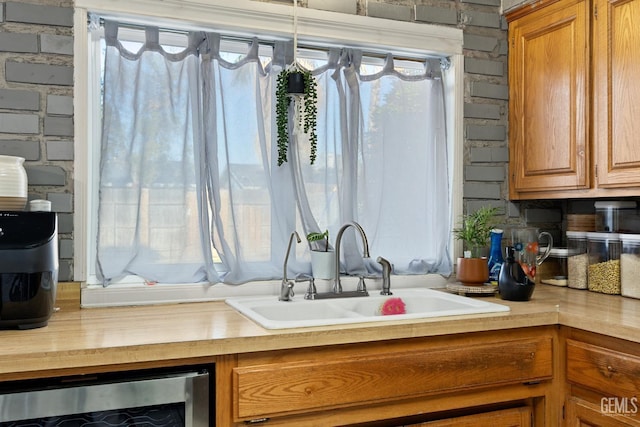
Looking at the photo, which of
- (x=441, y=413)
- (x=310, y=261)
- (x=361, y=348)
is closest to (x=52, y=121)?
(x=310, y=261)

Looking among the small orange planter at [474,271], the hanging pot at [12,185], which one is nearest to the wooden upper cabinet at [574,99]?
the small orange planter at [474,271]

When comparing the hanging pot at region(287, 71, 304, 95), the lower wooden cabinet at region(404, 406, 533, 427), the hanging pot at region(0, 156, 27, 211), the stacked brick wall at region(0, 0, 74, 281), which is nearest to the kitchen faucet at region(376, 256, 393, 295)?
the lower wooden cabinet at region(404, 406, 533, 427)

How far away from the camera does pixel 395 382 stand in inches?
69.2

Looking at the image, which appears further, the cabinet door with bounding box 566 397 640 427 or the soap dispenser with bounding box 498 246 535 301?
the soap dispenser with bounding box 498 246 535 301

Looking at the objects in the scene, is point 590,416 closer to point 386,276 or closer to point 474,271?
point 474,271

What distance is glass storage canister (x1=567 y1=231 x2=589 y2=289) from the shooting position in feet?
8.30

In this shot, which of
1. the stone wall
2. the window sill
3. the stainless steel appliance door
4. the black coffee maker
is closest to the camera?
the stainless steel appliance door

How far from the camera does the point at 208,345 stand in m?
1.56

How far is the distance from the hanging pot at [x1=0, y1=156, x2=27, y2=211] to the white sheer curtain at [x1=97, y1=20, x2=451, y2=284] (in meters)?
0.34

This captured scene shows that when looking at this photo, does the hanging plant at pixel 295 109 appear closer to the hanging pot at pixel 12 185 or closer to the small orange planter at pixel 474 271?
the small orange planter at pixel 474 271

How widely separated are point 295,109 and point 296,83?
0.43 ft

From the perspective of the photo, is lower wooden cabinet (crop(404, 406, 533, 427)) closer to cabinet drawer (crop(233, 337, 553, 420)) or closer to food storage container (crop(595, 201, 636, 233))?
cabinet drawer (crop(233, 337, 553, 420))

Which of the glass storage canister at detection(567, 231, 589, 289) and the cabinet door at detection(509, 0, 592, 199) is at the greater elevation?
the cabinet door at detection(509, 0, 592, 199)

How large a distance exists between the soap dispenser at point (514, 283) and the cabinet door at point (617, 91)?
0.50 meters
